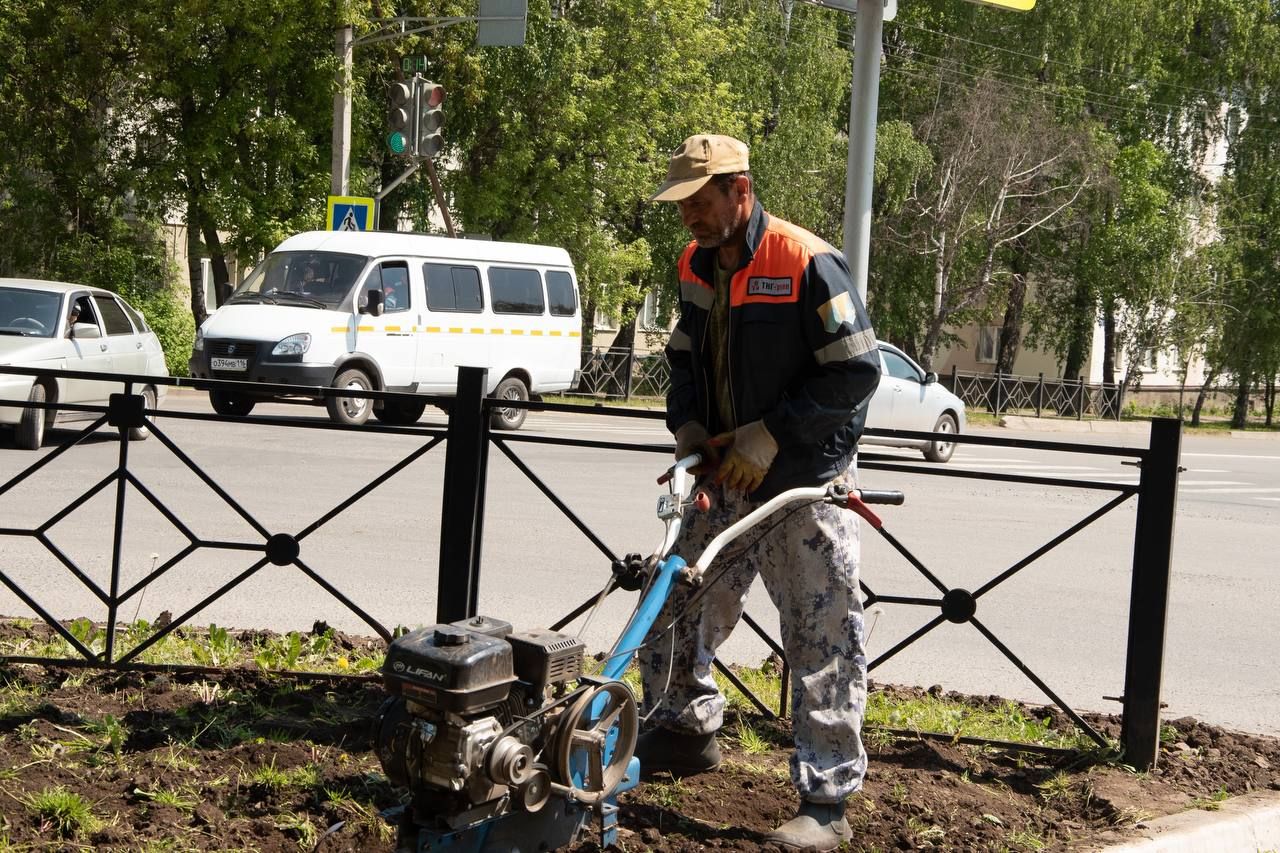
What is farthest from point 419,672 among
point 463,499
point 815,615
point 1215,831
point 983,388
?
point 983,388

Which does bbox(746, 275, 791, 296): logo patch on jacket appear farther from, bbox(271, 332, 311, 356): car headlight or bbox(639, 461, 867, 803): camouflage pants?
bbox(271, 332, 311, 356): car headlight

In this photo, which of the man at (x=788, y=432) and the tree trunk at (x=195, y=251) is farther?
the tree trunk at (x=195, y=251)

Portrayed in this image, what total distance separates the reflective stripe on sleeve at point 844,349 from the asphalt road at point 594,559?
48.2 inches

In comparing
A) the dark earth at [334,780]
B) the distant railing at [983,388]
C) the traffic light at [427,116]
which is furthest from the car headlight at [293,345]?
the dark earth at [334,780]

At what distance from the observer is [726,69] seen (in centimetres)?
3378

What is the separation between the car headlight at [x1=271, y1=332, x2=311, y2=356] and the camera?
1684cm

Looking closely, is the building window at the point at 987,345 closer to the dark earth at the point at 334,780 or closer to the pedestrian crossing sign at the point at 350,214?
the pedestrian crossing sign at the point at 350,214

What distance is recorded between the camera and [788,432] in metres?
3.77

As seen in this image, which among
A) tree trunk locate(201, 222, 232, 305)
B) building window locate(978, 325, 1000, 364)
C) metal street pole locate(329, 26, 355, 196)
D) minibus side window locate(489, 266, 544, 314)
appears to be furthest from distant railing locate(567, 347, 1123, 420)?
building window locate(978, 325, 1000, 364)

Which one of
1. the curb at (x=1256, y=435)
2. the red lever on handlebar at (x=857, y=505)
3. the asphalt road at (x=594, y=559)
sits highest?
the red lever on handlebar at (x=857, y=505)

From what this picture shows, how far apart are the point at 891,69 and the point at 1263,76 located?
11.5 meters

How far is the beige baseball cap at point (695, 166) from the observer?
3604 mm

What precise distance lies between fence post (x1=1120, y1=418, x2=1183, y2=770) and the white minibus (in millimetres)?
11892

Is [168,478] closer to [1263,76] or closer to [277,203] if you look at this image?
[277,203]
